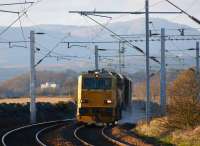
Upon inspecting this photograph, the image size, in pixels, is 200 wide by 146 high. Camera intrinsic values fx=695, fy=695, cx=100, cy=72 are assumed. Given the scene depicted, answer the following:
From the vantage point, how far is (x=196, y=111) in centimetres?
3161

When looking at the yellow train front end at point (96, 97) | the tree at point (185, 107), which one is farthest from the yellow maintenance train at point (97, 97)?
the tree at point (185, 107)

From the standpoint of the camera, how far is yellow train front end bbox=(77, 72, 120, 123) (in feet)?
137

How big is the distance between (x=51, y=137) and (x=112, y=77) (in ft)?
31.1

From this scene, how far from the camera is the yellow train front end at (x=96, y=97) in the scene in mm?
41656

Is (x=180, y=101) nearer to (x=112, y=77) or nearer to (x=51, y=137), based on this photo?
(x=51, y=137)

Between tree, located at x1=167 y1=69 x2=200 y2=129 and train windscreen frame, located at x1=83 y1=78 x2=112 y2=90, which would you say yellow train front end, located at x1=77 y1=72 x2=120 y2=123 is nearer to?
train windscreen frame, located at x1=83 y1=78 x2=112 y2=90

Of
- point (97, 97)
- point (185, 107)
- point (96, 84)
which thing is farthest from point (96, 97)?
point (185, 107)

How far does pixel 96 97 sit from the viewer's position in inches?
1641

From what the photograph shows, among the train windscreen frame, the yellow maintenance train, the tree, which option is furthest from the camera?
the train windscreen frame

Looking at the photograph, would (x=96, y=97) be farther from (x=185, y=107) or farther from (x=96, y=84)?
(x=185, y=107)

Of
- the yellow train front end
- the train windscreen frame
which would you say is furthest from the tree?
the train windscreen frame

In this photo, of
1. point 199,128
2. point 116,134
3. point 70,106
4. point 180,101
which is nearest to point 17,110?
point 70,106

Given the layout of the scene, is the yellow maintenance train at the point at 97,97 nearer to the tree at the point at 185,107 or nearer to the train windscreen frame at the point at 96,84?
the train windscreen frame at the point at 96,84

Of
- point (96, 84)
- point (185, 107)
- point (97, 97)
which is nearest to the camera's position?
point (185, 107)
